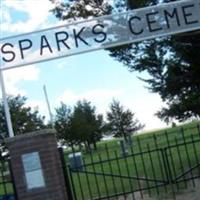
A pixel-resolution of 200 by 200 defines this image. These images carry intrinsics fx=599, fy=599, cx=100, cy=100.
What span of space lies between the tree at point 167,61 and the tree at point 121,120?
61.2 metres

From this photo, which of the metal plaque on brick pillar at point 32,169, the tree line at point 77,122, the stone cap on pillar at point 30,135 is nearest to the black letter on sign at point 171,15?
the stone cap on pillar at point 30,135

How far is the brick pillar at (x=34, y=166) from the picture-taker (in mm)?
10914

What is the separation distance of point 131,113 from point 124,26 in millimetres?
71844

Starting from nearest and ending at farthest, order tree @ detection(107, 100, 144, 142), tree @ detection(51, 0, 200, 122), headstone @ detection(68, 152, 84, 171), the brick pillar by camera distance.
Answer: the brick pillar, headstone @ detection(68, 152, 84, 171), tree @ detection(51, 0, 200, 122), tree @ detection(107, 100, 144, 142)

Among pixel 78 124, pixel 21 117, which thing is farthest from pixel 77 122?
pixel 21 117

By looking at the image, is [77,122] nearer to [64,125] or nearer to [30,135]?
[64,125]

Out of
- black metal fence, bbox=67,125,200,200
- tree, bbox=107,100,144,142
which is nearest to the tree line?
tree, bbox=107,100,144,142

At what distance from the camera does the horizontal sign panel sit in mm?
10992

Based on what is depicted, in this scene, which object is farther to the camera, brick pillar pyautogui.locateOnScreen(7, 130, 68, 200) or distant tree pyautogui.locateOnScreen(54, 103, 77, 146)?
distant tree pyautogui.locateOnScreen(54, 103, 77, 146)

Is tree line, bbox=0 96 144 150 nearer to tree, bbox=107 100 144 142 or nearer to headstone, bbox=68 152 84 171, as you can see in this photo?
tree, bbox=107 100 144 142

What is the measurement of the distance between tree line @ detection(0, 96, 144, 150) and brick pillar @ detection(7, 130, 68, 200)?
4107cm

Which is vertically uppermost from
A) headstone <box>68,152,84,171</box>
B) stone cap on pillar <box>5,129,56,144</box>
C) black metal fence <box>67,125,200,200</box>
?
stone cap on pillar <box>5,129,56,144</box>

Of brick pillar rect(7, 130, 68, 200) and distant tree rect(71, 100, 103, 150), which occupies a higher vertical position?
distant tree rect(71, 100, 103, 150)

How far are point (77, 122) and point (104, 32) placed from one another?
180 feet
